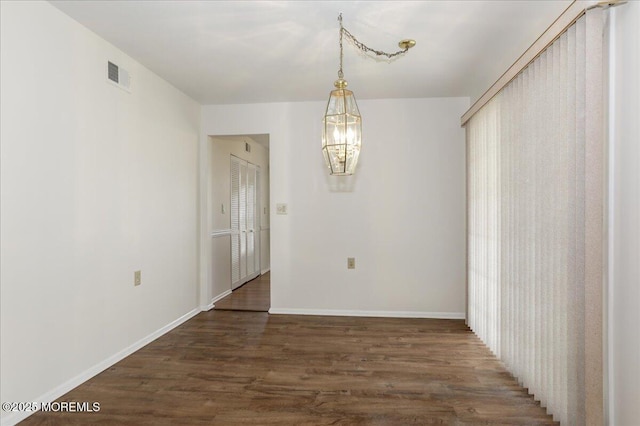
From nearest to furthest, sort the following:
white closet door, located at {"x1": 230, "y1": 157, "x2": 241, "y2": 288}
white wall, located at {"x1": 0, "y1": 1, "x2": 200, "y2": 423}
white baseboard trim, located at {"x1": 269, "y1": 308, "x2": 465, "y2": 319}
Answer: white wall, located at {"x1": 0, "y1": 1, "x2": 200, "y2": 423} → white baseboard trim, located at {"x1": 269, "y1": 308, "x2": 465, "y2": 319} → white closet door, located at {"x1": 230, "y1": 157, "x2": 241, "y2": 288}

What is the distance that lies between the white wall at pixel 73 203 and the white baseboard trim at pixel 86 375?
0.05 feet

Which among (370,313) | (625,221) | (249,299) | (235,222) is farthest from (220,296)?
(625,221)

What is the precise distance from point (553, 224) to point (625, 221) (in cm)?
35

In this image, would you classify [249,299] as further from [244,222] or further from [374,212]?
[374,212]

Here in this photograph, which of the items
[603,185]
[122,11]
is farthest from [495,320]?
[122,11]

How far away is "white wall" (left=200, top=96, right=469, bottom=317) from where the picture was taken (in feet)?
12.8

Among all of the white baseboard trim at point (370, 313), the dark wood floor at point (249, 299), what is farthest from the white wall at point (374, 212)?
the dark wood floor at point (249, 299)

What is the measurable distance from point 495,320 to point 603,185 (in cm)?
155

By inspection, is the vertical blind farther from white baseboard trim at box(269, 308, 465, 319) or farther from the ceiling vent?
the ceiling vent

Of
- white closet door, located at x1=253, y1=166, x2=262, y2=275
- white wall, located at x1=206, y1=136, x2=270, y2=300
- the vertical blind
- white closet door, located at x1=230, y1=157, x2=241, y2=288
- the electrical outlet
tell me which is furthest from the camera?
white closet door, located at x1=253, y1=166, x2=262, y2=275

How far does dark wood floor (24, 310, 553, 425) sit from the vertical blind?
31cm

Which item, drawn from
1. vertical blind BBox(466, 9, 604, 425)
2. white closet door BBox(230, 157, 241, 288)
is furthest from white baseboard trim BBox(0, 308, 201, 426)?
vertical blind BBox(466, 9, 604, 425)

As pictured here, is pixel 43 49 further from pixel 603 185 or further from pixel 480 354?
pixel 480 354

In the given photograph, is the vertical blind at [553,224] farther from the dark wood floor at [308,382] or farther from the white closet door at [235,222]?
the white closet door at [235,222]
